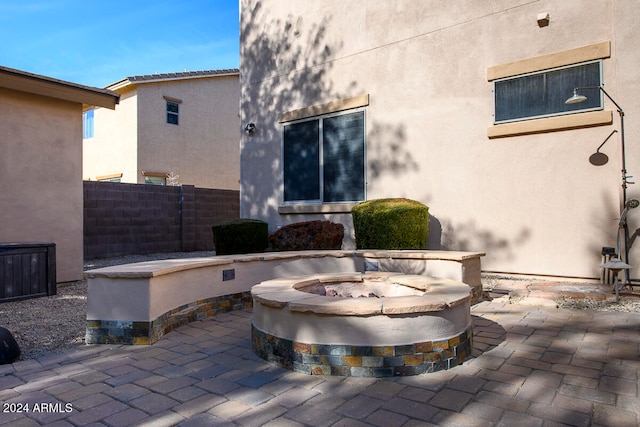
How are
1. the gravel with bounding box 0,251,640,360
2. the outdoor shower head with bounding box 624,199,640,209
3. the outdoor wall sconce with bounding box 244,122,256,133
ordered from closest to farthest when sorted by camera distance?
the gravel with bounding box 0,251,640,360 → the outdoor shower head with bounding box 624,199,640,209 → the outdoor wall sconce with bounding box 244,122,256,133

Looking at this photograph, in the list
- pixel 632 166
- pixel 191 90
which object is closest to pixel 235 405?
pixel 632 166

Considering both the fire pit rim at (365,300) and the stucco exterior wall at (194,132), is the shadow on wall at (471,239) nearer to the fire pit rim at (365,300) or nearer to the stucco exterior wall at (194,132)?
the fire pit rim at (365,300)

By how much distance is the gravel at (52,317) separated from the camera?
148 inches

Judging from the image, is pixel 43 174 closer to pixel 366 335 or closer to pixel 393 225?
→ pixel 393 225

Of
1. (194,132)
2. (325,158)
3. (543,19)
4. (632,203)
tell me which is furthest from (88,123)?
(632,203)

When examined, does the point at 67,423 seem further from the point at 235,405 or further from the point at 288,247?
the point at 288,247

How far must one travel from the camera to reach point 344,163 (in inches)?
314

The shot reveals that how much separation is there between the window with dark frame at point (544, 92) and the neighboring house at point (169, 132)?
12634mm

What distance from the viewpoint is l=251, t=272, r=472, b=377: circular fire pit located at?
2783 millimetres

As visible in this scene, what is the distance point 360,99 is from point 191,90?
11.1 m

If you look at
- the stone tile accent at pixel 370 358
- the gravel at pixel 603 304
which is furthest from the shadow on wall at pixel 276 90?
the stone tile accent at pixel 370 358

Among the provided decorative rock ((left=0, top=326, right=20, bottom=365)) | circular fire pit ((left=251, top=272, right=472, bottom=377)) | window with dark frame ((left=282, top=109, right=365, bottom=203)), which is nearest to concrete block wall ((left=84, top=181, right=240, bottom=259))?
window with dark frame ((left=282, top=109, right=365, bottom=203))

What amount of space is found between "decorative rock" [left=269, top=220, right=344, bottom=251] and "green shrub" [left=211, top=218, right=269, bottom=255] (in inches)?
12.8

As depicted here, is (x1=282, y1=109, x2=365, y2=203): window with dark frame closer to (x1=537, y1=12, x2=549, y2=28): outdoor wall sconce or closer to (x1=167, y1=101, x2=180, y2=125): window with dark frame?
(x1=537, y1=12, x2=549, y2=28): outdoor wall sconce
